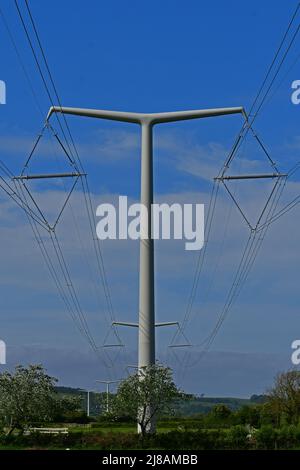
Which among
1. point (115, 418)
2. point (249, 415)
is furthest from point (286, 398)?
point (115, 418)

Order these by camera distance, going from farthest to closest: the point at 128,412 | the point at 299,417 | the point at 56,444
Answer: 1. the point at 299,417
2. the point at 128,412
3. the point at 56,444

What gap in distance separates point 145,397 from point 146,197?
1368cm

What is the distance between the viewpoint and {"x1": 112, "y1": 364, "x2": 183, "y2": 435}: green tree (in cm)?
6056

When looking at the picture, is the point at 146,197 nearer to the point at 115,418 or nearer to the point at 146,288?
the point at 146,288

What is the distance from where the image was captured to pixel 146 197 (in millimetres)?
63406

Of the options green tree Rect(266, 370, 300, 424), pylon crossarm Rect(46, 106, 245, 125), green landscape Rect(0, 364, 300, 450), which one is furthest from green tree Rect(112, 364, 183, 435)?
green tree Rect(266, 370, 300, 424)

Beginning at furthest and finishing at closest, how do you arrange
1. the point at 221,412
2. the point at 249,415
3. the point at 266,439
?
the point at 221,412 < the point at 249,415 < the point at 266,439

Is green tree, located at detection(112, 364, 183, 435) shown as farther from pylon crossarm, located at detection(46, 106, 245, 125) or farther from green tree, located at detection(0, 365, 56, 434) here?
pylon crossarm, located at detection(46, 106, 245, 125)

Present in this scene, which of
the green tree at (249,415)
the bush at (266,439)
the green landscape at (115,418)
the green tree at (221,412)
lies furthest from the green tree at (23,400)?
the green tree at (221,412)

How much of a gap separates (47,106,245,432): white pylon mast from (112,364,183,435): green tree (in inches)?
29.3

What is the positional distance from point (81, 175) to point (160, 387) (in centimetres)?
1641
